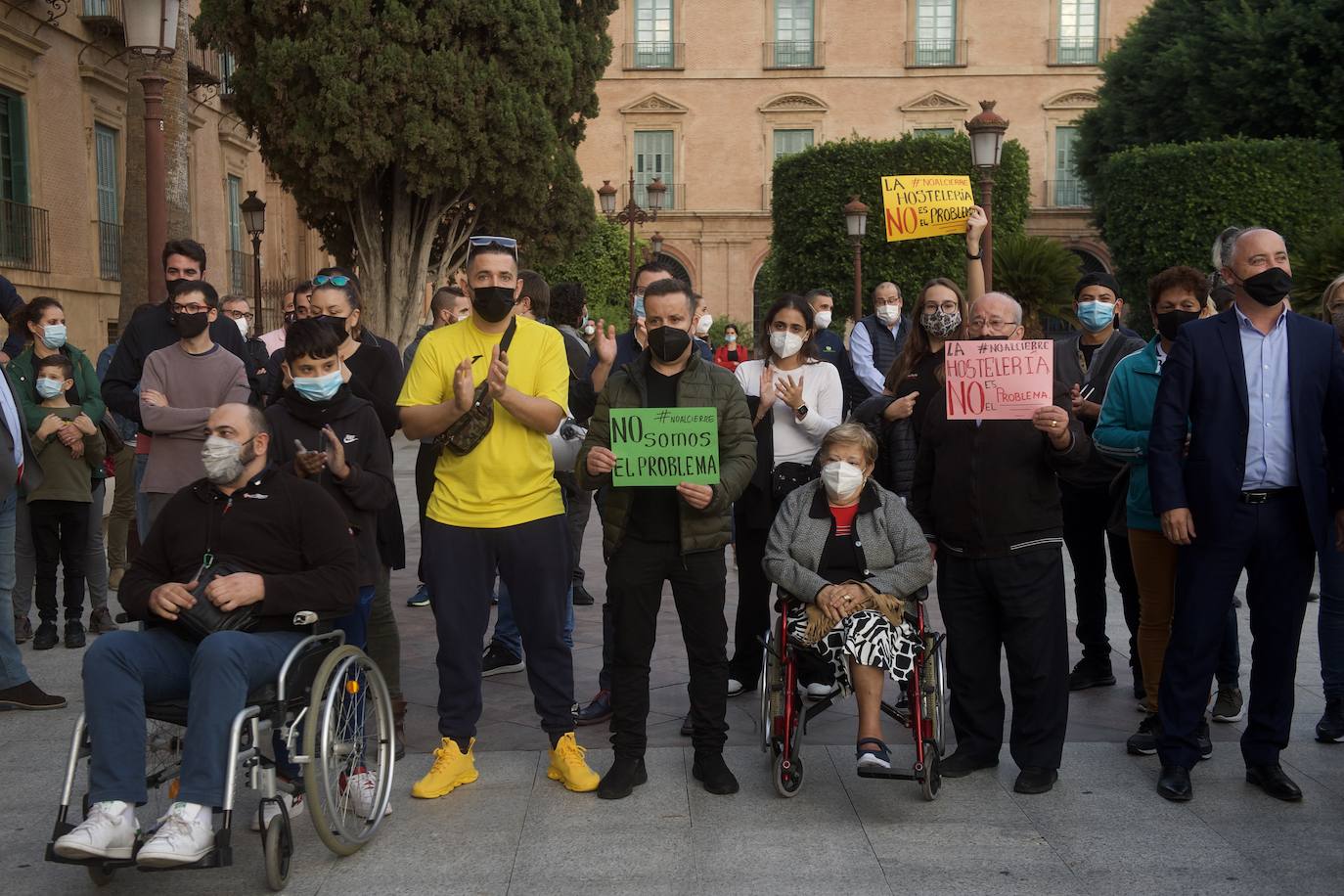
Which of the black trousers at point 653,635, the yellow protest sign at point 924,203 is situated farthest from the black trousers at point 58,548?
the yellow protest sign at point 924,203

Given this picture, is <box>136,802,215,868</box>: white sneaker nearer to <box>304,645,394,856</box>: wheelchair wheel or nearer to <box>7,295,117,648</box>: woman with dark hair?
<box>304,645,394,856</box>: wheelchair wheel

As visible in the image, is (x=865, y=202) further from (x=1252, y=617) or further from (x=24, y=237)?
(x=1252, y=617)

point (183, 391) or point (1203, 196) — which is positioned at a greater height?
point (1203, 196)

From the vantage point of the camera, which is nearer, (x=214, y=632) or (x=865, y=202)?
(x=214, y=632)

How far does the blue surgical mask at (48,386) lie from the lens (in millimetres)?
7996

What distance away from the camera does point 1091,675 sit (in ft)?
22.7

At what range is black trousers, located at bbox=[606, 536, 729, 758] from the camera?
17.4 feet

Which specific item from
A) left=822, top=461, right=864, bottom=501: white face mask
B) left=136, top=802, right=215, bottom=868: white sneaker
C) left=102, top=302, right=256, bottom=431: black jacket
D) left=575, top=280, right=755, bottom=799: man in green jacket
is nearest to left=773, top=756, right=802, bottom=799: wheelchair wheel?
left=575, top=280, right=755, bottom=799: man in green jacket

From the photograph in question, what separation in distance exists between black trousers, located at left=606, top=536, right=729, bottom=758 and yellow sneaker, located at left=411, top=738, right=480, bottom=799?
58cm

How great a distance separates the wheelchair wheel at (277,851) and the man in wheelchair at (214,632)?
9.0 inches

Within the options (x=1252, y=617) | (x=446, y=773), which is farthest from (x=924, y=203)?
(x=446, y=773)

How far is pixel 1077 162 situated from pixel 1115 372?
32.0 metres

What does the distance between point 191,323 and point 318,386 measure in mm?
1339

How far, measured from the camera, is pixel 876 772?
4891 millimetres
